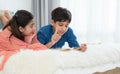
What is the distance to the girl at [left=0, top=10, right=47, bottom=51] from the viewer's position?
53.0 inches

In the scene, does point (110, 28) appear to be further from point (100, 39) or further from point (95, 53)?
point (95, 53)

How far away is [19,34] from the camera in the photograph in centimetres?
143

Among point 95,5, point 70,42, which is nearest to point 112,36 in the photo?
point 95,5

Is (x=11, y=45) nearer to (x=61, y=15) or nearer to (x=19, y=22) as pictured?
(x=19, y=22)

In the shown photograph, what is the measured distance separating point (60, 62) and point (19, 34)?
48 centimetres

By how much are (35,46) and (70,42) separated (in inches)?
22.3

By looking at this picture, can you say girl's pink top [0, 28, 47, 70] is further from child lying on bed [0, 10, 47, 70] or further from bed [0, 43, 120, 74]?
bed [0, 43, 120, 74]

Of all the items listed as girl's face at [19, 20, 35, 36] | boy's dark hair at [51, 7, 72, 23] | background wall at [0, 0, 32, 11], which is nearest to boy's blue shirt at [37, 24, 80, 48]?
boy's dark hair at [51, 7, 72, 23]

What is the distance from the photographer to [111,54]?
1.25 m

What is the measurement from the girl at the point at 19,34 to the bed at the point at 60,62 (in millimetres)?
220

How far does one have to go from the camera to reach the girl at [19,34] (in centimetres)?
135

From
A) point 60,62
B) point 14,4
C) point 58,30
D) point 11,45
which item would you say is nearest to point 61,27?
point 58,30

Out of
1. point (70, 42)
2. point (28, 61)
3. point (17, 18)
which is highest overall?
point (17, 18)

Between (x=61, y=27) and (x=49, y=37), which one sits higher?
(x=61, y=27)
